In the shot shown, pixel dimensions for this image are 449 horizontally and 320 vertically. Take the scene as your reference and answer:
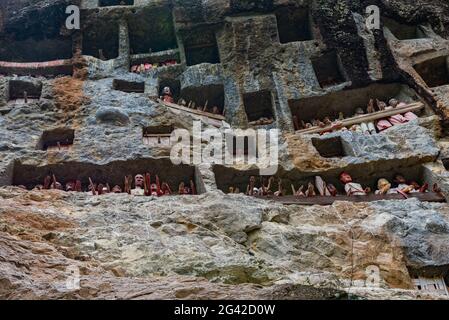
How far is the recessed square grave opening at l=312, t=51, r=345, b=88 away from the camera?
19.3 meters

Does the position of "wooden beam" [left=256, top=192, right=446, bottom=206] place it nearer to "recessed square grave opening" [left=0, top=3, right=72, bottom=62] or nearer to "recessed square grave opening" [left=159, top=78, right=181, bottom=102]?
"recessed square grave opening" [left=159, top=78, right=181, bottom=102]

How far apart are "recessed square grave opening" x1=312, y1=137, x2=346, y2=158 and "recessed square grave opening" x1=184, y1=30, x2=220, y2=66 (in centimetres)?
653

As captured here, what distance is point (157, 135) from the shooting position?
1516 centimetres

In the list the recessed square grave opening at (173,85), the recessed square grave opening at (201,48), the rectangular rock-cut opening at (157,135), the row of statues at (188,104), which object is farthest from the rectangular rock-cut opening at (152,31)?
the rectangular rock-cut opening at (157,135)

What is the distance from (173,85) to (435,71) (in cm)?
793

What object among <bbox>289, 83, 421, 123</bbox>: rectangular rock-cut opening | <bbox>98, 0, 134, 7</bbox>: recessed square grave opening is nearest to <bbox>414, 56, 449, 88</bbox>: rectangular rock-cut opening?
<bbox>289, 83, 421, 123</bbox>: rectangular rock-cut opening

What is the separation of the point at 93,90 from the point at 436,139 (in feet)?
29.8

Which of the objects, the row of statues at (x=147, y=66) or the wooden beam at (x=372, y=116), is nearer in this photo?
the wooden beam at (x=372, y=116)

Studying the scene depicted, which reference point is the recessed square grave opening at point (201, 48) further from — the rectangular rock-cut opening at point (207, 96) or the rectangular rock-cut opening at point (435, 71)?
the rectangular rock-cut opening at point (435, 71)

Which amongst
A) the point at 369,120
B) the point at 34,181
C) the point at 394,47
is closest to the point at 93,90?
the point at 34,181

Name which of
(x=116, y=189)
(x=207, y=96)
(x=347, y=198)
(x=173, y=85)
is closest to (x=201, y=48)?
(x=173, y=85)

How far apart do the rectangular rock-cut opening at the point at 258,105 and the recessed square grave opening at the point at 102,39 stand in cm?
573

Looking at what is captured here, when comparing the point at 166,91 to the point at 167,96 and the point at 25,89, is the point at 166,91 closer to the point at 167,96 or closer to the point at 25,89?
the point at 167,96

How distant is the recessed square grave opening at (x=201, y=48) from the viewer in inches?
813
